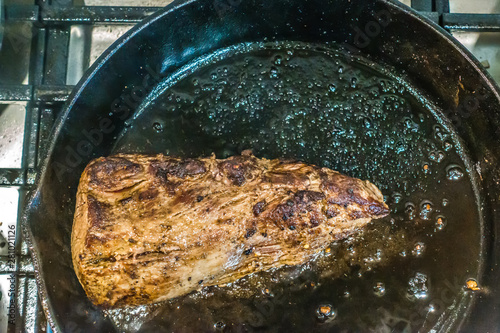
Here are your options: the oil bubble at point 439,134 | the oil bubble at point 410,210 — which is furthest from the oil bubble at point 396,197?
the oil bubble at point 439,134

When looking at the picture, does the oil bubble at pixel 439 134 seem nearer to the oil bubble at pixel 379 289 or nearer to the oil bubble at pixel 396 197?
the oil bubble at pixel 396 197

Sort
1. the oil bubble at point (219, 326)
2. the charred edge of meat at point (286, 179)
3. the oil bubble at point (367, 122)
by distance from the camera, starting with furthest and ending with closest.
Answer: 1. the oil bubble at point (367, 122)
2. the oil bubble at point (219, 326)
3. the charred edge of meat at point (286, 179)

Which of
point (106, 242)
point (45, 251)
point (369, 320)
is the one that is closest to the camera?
point (106, 242)

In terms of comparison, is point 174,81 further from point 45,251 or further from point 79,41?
point 45,251

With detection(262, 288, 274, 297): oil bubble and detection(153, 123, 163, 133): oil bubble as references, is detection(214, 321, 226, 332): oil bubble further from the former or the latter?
detection(153, 123, 163, 133): oil bubble

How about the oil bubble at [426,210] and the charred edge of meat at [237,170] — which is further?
the oil bubble at [426,210]

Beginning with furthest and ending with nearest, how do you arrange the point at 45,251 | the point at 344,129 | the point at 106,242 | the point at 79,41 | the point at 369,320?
the point at 79,41 < the point at 344,129 < the point at 369,320 < the point at 45,251 < the point at 106,242

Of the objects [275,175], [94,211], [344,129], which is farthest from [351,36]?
[94,211]

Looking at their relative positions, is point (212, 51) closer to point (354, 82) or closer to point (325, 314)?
point (354, 82)
